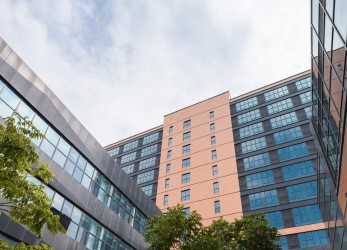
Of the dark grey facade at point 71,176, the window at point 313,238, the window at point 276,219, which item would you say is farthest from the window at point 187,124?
the dark grey facade at point 71,176

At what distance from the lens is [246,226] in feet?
68.0

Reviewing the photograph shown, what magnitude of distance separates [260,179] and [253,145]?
6479 millimetres

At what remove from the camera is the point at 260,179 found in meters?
47.0

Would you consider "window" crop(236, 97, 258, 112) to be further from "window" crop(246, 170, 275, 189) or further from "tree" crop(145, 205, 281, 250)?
"tree" crop(145, 205, 281, 250)

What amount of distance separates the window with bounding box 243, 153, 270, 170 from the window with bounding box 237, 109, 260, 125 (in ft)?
25.7

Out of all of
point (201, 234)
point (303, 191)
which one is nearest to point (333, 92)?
point (201, 234)

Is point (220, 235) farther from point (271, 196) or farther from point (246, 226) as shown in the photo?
point (271, 196)

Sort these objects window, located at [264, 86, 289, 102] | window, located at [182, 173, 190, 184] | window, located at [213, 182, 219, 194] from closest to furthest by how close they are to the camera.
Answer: window, located at [213, 182, 219, 194] < window, located at [182, 173, 190, 184] < window, located at [264, 86, 289, 102]

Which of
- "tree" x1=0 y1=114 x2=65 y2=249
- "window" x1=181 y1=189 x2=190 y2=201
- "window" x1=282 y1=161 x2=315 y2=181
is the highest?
"window" x1=282 y1=161 x2=315 y2=181

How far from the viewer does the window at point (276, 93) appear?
5455cm

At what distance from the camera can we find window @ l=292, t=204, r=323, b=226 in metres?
39.7

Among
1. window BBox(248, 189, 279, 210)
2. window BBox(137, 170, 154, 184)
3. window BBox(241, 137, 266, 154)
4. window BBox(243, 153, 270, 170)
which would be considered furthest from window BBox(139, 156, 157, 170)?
window BBox(248, 189, 279, 210)

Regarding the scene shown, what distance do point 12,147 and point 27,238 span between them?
9.90 metres

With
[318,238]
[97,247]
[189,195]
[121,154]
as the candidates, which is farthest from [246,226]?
[121,154]
